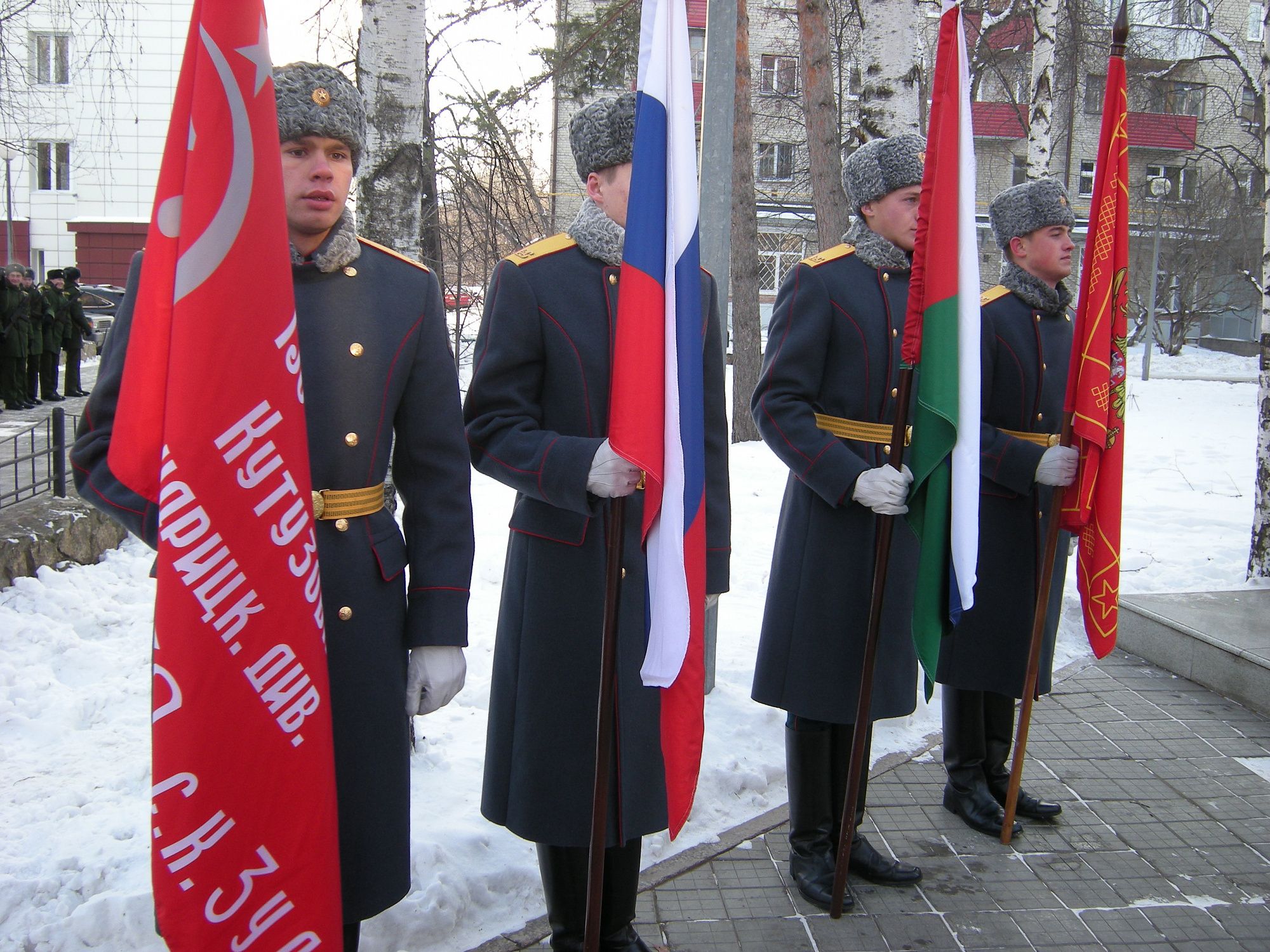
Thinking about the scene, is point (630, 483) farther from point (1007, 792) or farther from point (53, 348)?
point (53, 348)

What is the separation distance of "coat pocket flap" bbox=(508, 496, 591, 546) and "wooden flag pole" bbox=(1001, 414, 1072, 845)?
1899 mm

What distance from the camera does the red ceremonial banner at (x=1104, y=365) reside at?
3.88 meters

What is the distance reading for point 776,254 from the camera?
93.3 ft

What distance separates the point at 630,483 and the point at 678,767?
0.66 meters

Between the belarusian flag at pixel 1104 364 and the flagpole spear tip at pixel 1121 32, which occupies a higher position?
the flagpole spear tip at pixel 1121 32

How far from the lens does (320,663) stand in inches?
80.2

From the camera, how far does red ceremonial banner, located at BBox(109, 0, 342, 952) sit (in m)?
1.86

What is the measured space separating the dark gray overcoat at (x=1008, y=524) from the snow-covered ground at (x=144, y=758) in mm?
908

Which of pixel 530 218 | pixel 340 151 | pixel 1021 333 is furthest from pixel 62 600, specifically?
pixel 530 218

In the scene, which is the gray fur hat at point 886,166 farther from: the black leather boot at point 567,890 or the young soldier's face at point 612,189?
the black leather boot at point 567,890

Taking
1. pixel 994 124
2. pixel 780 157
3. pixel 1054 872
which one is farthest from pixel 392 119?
pixel 994 124

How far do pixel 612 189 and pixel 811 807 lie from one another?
2071 millimetres

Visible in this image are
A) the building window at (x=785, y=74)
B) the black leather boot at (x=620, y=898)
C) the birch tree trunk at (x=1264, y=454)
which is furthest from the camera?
the building window at (x=785, y=74)

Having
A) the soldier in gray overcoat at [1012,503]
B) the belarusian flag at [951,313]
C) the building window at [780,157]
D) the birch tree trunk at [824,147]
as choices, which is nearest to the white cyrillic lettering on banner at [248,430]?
the belarusian flag at [951,313]
